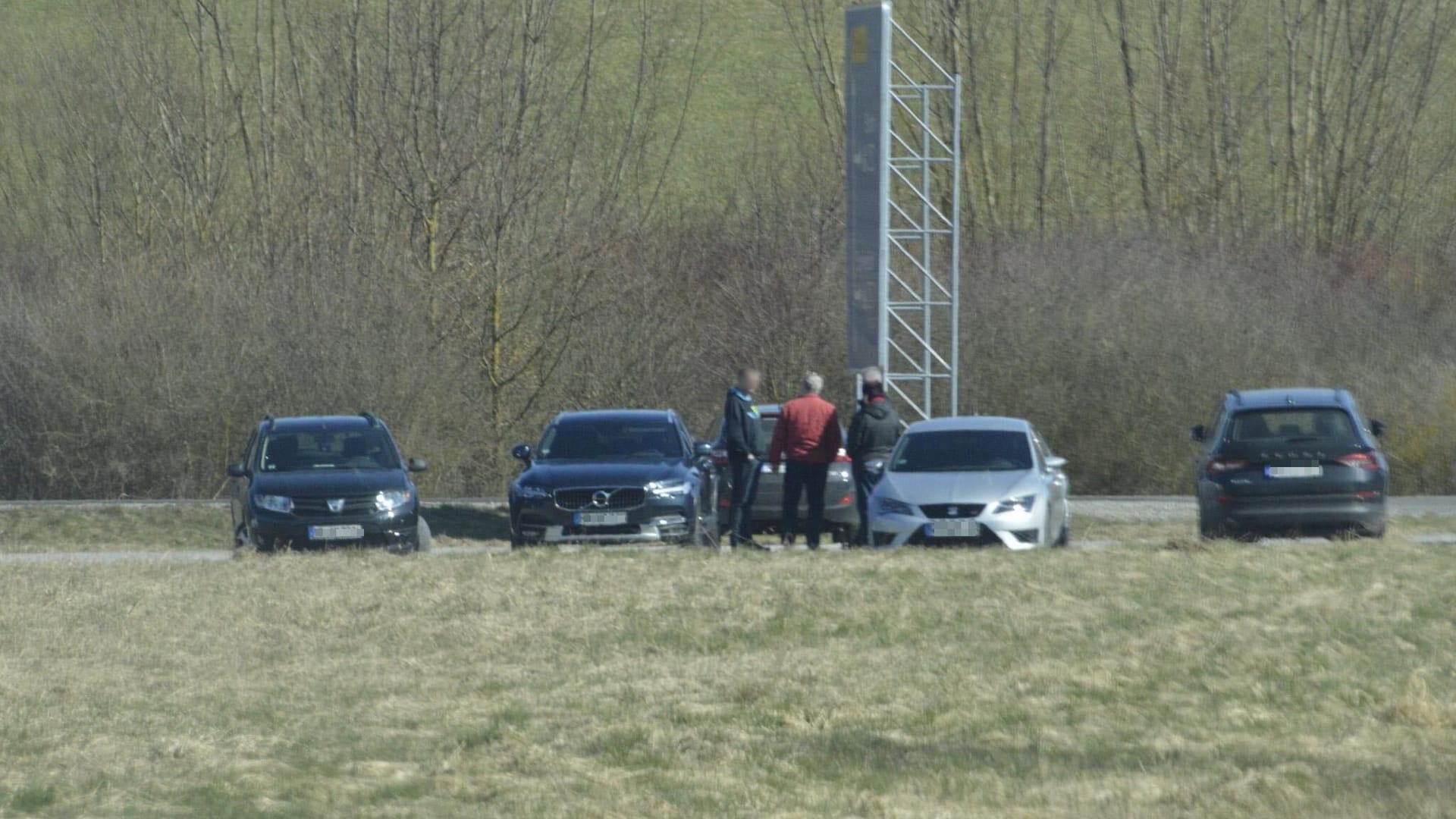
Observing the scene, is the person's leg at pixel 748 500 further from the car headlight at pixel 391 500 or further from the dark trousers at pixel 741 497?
the car headlight at pixel 391 500

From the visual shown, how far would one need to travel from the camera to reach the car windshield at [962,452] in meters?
17.7

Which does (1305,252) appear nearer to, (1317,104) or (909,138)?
(1317,104)

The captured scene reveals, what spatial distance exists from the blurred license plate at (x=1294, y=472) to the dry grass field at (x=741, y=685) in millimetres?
1257

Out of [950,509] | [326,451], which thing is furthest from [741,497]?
[326,451]

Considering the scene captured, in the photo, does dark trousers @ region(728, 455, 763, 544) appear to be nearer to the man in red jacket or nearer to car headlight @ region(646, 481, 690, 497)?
the man in red jacket

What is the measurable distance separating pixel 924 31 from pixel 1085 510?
2047 cm

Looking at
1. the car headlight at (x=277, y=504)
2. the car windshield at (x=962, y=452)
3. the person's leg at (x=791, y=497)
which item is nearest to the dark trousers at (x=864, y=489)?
the car windshield at (x=962, y=452)

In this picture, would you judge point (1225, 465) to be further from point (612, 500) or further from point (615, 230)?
point (615, 230)

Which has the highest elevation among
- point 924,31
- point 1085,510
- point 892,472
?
point 924,31

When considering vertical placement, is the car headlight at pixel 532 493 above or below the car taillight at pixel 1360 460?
below

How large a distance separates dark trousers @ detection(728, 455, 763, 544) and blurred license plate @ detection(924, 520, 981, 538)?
7.31ft

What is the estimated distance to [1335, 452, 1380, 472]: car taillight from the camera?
1727 centimetres

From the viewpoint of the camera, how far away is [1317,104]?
4144 centimetres

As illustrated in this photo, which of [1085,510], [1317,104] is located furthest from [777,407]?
[1317,104]
